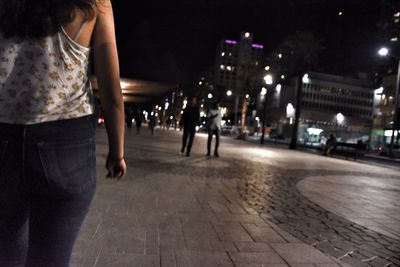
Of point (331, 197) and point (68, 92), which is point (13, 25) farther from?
point (331, 197)

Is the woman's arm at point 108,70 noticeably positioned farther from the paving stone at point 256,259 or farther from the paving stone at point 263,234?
the paving stone at point 263,234

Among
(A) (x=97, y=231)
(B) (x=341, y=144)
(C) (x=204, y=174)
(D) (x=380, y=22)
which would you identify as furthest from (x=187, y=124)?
(D) (x=380, y=22)

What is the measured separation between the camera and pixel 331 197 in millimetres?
7680

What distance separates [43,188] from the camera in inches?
63.1

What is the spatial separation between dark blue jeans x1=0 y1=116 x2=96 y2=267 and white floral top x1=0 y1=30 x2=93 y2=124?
50mm

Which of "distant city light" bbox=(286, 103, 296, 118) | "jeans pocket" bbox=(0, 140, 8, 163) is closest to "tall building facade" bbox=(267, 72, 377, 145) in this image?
"distant city light" bbox=(286, 103, 296, 118)

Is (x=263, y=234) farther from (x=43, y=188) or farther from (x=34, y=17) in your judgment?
(x=34, y=17)

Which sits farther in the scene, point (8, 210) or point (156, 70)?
point (156, 70)

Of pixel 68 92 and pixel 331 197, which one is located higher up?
pixel 68 92

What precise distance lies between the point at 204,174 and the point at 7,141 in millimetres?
7740

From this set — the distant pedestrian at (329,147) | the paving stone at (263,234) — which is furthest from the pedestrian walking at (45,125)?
the distant pedestrian at (329,147)

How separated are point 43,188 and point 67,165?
0.40 feet

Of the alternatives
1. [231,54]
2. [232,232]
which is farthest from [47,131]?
[231,54]

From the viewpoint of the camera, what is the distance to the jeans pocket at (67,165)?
1.60 m
